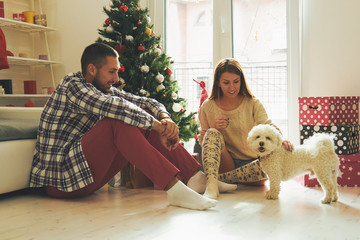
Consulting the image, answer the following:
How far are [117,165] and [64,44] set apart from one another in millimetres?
2396

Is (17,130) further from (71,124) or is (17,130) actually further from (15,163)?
(71,124)

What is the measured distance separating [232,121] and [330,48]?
104 centimetres

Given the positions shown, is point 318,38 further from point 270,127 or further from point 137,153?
point 137,153

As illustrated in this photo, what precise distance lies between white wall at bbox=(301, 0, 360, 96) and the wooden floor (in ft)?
2.93

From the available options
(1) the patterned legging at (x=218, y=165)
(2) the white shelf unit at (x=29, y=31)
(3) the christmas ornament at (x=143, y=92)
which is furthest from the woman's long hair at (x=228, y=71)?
(2) the white shelf unit at (x=29, y=31)

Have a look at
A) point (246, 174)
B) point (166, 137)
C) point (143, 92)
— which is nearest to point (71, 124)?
point (166, 137)

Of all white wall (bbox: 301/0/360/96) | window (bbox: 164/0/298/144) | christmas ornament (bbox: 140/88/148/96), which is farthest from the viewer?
window (bbox: 164/0/298/144)

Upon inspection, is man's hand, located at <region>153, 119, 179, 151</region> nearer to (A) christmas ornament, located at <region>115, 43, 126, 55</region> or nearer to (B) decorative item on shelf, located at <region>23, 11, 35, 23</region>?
(A) christmas ornament, located at <region>115, 43, 126, 55</region>

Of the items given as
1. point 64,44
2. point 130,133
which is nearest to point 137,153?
point 130,133

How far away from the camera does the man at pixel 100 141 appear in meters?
1.84

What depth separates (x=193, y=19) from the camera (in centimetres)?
357

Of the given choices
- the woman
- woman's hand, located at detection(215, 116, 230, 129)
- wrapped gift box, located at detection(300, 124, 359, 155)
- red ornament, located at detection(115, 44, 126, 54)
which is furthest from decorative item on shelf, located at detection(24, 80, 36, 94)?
wrapped gift box, located at detection(300, 124, 359, 155)

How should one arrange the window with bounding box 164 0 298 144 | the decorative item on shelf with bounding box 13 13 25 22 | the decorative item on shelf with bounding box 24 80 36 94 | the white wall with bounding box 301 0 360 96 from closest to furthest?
the white wall with bounding box 301 0 360 96 < the window with bounding box 164 0 298 144 < the decorative item on shelf with bounding box 13 13 25 22 < the decorative item on shelf with bounding box 24 80 36 94

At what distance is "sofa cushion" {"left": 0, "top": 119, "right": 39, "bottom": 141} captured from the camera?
211 cm
